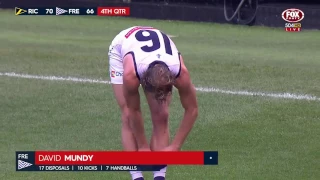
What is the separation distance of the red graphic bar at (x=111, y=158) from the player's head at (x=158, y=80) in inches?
19.2

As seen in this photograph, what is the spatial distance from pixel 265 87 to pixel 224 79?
0.92 meters

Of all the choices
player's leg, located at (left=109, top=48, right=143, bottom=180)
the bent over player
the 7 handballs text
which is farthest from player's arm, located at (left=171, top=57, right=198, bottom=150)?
the 7 handballs text

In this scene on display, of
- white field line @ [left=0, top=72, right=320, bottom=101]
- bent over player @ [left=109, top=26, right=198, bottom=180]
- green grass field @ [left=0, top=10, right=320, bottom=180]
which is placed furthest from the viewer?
white field line @ [left=0, top=72, right=320, bottom=101]

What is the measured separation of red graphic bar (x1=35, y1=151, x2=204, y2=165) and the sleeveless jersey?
0.74m

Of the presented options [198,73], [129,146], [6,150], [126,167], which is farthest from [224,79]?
[126,167]

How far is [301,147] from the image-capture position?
33.8 feet

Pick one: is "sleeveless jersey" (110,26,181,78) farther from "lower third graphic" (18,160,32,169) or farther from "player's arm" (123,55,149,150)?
"lower third graphic" (18,160,32,169)

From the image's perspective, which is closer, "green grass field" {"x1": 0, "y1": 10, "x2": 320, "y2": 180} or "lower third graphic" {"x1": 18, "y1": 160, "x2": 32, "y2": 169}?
"lower third graphic" {"x1": 18, "y1": 160, "x2": 32, "y2": 169}

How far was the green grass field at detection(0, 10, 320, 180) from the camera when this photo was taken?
31.6 feet

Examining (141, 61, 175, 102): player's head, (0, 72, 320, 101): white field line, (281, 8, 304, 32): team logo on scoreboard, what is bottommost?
(141, 61, 175, 102): player's head

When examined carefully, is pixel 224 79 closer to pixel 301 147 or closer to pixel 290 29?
pixel 301 147

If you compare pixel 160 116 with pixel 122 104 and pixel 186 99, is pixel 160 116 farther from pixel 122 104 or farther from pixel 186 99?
pixel 186 99

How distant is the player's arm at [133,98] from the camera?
7.28 meters

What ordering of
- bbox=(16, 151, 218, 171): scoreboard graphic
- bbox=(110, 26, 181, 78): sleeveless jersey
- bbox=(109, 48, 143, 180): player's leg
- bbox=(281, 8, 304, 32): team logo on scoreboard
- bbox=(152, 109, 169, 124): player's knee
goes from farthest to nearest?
bbox=(281, 8, 304, 32): team logo on scoreboard < bbox=(109, 48, 143, 180): player's leg < bbox=(152, 109, 169, 124): player's knee < bbox=(110, 26, 181, 78): sleeveless jersey < bbox=(16, 151, 218, 171): scoreboard graphic
